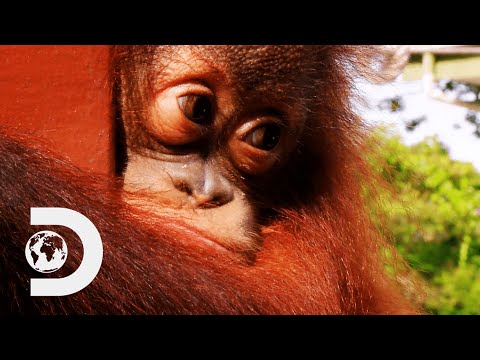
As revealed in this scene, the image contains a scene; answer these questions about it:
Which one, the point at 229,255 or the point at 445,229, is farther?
the point at 445,229

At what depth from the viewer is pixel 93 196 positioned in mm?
1351

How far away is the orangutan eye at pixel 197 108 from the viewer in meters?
1.65

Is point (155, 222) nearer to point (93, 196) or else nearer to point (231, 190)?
point (93, 196)

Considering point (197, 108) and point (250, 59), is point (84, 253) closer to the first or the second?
point (197, 108)

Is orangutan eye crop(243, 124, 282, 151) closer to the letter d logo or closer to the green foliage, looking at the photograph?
the letter d logo

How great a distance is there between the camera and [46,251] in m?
1.22

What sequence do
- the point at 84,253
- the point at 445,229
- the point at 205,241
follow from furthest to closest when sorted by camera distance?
1. the point at 445,229
2. the point at 205,241
3. the point at 84,253

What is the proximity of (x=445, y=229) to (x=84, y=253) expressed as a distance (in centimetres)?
334

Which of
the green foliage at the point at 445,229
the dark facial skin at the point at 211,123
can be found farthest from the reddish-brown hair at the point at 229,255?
the green foliage at the point at 445,229

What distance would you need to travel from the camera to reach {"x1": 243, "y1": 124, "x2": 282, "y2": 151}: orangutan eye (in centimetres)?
176

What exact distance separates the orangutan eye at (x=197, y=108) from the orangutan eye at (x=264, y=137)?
13 cm

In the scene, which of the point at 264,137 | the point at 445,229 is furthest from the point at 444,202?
the point at 264,137

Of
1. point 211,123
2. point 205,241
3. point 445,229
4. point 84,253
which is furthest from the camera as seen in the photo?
point 445,229
